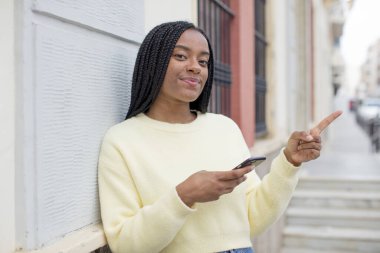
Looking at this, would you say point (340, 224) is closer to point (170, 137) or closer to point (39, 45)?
point (170, 137)

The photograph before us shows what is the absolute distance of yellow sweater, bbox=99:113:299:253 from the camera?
148 centimetres

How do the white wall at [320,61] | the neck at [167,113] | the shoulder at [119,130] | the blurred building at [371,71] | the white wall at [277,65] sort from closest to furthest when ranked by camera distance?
1. the shoulder at [119,130]
2. the neck at [167,113]
3. the white wall at [277,65]
4. the white wall at [320,61]
5. the blurred building at [371,71]

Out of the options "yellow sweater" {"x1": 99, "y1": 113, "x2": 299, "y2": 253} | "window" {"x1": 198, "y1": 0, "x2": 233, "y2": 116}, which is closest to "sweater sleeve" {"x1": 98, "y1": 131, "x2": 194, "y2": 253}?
"yellow sweater" {"x1": 99, "y1": 113, "x2": 299, "y2": 253}

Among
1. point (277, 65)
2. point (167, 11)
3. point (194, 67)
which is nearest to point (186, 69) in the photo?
point (194, 67)

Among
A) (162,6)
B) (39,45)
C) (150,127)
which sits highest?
(162,6)

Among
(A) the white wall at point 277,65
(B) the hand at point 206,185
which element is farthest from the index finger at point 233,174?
(A) the white wall at point 277,65

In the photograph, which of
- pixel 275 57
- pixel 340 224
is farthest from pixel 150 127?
pixel 340 224

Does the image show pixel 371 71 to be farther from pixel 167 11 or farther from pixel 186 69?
pixel 186 69

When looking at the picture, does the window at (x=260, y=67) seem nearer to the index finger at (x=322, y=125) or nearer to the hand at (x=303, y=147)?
the index finger at (x=322, y=125)

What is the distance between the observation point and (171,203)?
1429 millimetres

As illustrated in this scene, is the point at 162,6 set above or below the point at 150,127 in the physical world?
above

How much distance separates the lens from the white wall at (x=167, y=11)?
85.4 inches

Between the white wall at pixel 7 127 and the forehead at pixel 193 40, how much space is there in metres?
0.61

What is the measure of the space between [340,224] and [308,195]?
1.87 ft
